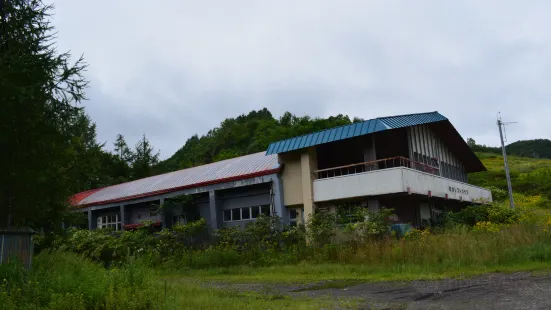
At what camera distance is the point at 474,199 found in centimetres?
2789

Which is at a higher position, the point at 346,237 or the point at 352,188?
the point at 352,188

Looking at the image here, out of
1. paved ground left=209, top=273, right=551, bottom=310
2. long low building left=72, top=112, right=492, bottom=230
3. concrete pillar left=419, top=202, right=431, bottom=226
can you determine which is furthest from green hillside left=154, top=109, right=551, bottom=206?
paved ground left=209, top=273, right=551, bottom=310

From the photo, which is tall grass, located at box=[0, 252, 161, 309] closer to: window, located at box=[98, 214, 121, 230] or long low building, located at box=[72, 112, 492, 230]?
long low building, located at box=[72, 112, 492, 230]

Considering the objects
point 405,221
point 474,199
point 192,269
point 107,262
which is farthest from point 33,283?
point 474,199

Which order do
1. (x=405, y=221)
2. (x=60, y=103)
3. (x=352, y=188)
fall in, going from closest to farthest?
(x=60, y=103) < (x=352, y=188) < (x=405, y=221)

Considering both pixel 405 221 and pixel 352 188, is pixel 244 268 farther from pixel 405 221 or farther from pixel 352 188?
pixel 405 221

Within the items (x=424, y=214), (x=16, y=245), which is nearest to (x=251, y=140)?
(x=424, y=214)

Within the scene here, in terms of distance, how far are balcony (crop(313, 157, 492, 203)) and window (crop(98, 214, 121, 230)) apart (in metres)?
16.8

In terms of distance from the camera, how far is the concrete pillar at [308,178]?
75.3 feet

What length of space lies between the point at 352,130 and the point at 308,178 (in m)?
3.23

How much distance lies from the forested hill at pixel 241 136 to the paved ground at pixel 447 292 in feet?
141

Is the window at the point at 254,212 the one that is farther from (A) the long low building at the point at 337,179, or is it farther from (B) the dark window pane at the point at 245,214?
(B) the dark window pane at the point at 245,214

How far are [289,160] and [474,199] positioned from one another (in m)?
11.4

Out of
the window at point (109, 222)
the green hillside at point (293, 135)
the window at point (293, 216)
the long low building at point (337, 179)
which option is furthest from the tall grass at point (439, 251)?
the green hillside at point (293, 135)
